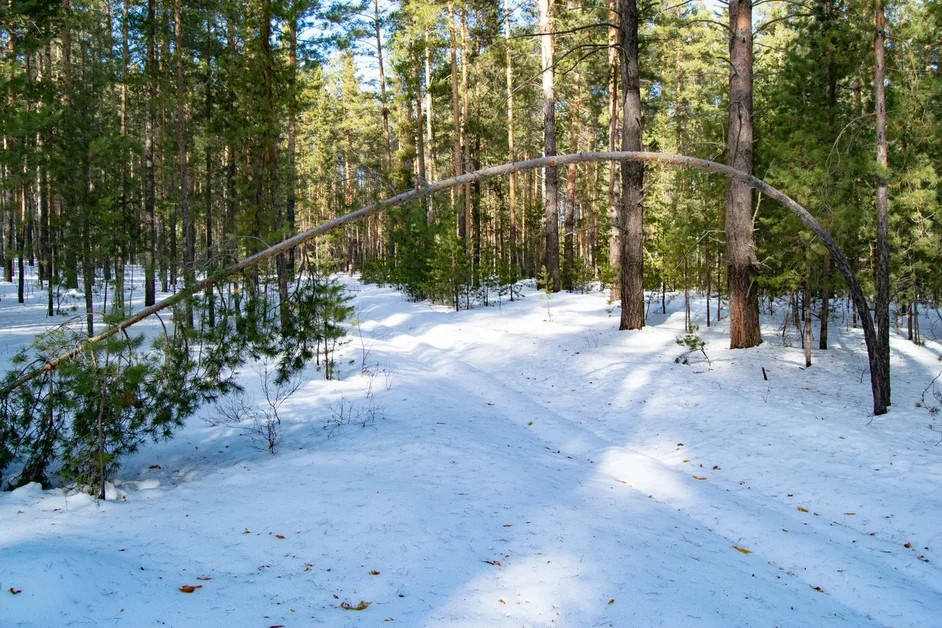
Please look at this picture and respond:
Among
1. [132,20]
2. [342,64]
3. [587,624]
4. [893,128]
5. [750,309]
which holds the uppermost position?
[342,64]

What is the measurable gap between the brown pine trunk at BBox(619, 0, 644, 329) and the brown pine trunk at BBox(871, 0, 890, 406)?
4402 mm

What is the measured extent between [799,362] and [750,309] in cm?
114

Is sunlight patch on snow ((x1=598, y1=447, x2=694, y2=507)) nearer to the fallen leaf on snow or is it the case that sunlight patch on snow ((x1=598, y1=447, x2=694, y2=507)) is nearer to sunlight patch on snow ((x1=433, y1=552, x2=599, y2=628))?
sunlight patch on snow ((x1=433, y1=552, x2=599, y2=628))

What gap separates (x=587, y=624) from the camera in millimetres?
3201

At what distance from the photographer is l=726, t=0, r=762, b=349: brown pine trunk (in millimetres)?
9156

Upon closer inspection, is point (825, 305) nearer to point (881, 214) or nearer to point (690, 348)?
point (690, 348)

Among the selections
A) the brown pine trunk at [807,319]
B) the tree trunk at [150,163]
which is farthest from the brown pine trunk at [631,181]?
the tree trunk at [150,163]

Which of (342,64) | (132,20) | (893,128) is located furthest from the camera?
(342,64)

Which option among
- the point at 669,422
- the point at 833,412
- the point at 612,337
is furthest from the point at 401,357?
the point at 833,412

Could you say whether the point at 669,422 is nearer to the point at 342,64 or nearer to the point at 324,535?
the point at 324,535

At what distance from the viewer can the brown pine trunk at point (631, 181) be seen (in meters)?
11.1

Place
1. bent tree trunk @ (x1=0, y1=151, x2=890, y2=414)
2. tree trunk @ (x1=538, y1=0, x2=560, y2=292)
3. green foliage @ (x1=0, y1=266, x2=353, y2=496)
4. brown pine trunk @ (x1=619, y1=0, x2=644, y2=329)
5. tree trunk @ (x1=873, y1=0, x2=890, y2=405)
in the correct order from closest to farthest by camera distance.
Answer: green foliage @ (x1=0, y1=266, x2=353, y2=496), bent tree trunk @ (x1=0, y1=151, x2=890, y2=414), tree trunk @ (x1=873, y1=0, x2=890, y2=405), brown pine trunk @ (x1=619, y1=0, x2=644, y2=329), tree trunk @ (x1=538, y1=0, x2=560, y2=292)

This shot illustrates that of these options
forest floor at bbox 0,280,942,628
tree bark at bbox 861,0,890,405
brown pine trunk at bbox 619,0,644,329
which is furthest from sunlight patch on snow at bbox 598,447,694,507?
brown pine trunk at bbox 619,0,644,329

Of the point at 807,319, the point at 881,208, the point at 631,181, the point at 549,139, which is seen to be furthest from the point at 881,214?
the point at 549,139
